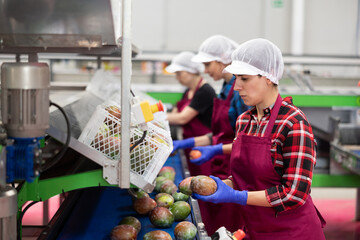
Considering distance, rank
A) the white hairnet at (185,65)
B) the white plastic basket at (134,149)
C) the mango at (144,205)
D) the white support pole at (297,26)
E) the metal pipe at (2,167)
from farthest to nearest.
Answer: the white support pole at (297,26), the white hairnet at (185,65), the mango at (144,205), the white plastic basket at (134,149), the metal pipe at (2,167)

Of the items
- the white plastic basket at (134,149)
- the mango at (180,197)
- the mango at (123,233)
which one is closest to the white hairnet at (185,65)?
the mango at (180,197)

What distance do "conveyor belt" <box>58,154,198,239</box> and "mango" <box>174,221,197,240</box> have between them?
0.09 meters

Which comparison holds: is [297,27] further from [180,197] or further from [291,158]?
[291,158]

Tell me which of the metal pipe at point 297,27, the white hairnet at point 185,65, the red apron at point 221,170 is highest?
the metal pipe at point 297,27

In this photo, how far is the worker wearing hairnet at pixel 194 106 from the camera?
3.85 m

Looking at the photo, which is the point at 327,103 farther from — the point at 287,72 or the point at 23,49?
the point at 23,49

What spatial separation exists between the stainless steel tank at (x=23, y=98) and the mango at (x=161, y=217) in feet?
2.65

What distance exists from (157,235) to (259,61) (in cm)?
84

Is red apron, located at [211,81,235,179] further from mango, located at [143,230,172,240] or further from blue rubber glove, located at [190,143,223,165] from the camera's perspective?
mango, located at [143,230,172,240]

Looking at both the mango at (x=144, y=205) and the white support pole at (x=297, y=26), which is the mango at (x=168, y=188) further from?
the white support pole at (x=297, y=26)

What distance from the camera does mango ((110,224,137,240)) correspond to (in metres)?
1.84

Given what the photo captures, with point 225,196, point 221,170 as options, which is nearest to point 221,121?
point 221,170

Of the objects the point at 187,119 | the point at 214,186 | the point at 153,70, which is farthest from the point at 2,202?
the point at 153,70

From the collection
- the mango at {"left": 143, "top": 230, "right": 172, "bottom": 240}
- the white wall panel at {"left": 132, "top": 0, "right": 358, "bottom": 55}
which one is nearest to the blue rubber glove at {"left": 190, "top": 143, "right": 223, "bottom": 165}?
the mango at {"left": 143, "top": 230, "right": 172, "bottom": 240}
